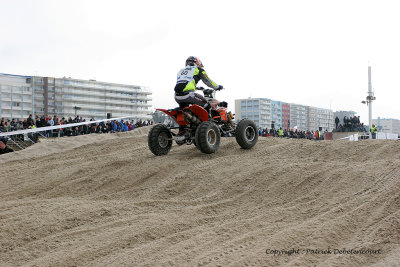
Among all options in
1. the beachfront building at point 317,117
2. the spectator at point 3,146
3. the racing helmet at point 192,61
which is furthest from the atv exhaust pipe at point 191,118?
the beachfront building at point 317,117

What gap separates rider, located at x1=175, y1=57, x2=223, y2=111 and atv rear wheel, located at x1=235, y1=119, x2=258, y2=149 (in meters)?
0.95

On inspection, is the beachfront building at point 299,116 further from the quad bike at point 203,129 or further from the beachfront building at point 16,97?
the quad bike at point 203,129

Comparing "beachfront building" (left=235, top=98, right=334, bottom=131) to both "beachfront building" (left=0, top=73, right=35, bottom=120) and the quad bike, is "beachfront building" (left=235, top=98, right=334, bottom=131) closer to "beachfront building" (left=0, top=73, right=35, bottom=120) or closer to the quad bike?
"beachfront building" (left=0, top=73, right=35, bottom=120)

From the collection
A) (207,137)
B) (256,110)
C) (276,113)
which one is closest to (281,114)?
(276,113)

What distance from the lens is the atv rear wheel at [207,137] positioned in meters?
9.02

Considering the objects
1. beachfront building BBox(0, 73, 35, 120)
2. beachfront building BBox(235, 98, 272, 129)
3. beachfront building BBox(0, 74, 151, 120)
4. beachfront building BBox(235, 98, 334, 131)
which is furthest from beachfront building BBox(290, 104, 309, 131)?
beachfront building BBox(0, 73, 35, 120)

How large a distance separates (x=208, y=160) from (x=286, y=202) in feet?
10.6

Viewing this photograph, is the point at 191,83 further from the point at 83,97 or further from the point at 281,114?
the point at 281,114

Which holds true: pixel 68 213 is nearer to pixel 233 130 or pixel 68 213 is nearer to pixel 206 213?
pixel 206 213

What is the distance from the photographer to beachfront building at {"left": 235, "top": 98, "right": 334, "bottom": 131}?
69250 mm

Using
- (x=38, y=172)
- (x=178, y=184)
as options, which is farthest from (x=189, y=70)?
(x=38, y=172)

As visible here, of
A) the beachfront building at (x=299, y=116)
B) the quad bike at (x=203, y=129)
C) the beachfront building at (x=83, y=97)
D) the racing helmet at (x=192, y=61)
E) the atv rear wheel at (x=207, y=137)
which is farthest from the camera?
the beachfront building at (x=299, y=116)

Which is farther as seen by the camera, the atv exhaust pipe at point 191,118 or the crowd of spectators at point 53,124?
the crowd of spectators at point 53,124

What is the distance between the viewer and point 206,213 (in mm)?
5500
